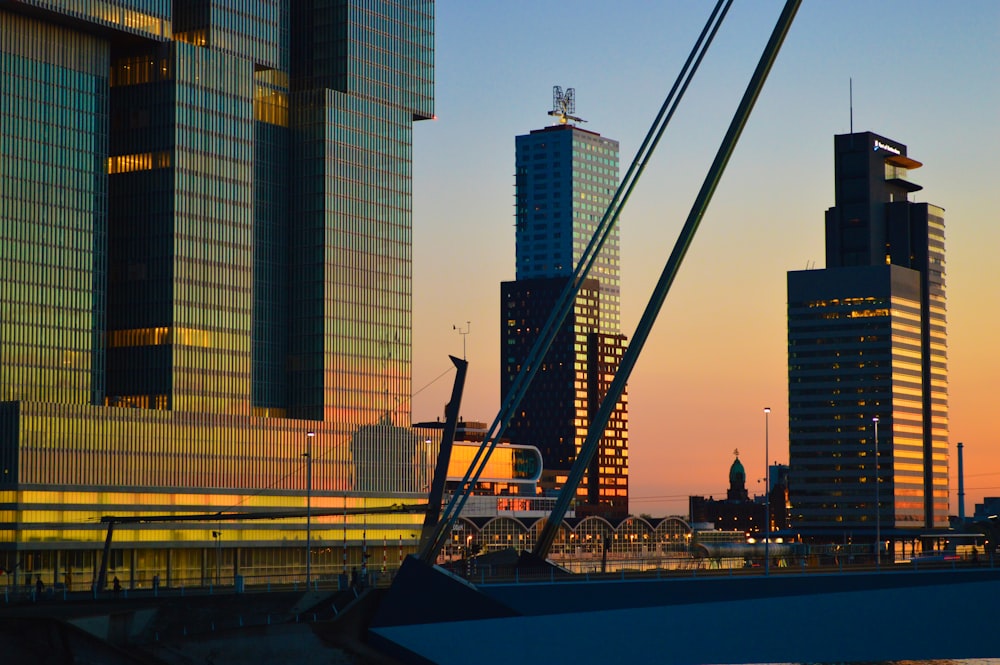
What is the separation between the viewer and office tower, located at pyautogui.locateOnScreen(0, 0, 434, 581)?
170 metres

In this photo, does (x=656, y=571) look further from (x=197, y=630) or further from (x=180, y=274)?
(x=180, y=274)

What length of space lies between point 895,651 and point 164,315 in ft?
Result: 354

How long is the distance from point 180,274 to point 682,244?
10701 centimetres

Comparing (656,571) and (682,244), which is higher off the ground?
(682,244)

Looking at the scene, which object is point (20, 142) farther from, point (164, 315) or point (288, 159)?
point (288, 159)

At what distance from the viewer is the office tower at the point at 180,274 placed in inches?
6678

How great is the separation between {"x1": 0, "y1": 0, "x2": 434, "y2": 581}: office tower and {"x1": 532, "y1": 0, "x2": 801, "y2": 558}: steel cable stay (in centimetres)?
8557

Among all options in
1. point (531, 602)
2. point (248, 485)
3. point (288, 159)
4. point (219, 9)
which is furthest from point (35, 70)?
point (531, 602)

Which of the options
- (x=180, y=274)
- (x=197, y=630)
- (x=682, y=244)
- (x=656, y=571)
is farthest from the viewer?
(x=180, y=274)

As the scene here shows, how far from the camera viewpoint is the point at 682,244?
3179 inches

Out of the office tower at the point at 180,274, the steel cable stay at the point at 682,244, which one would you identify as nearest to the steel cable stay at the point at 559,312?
the steel cable stay at the point at 682,244

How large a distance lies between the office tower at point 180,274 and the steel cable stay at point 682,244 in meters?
85.6

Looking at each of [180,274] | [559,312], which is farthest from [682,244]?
[180,274]

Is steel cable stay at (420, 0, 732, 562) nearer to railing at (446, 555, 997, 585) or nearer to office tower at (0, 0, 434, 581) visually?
railing at (446, 555, 997, 585)
